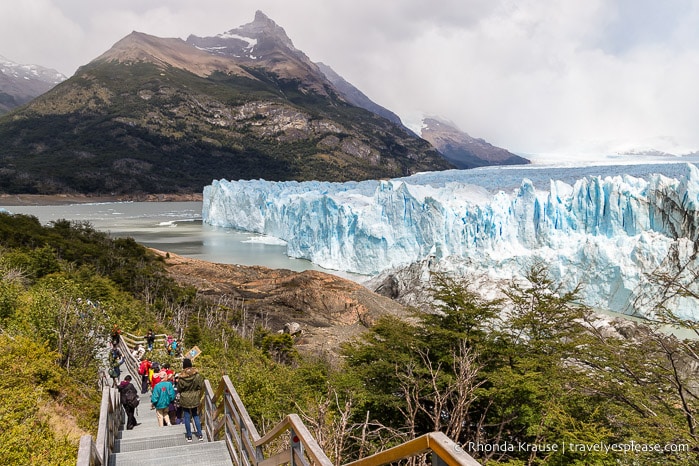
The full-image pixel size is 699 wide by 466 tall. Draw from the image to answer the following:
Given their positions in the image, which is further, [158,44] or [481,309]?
[158,44]

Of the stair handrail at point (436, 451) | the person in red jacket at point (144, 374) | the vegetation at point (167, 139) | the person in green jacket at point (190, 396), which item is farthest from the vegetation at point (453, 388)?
the vegetation at point (167, 139)

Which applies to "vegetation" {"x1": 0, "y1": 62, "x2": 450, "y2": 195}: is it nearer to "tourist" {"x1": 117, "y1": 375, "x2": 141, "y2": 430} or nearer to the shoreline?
the shoreline

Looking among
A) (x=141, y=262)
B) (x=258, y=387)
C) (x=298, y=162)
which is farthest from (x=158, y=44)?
(x=258, y=387)

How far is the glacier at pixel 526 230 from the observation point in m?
21.7

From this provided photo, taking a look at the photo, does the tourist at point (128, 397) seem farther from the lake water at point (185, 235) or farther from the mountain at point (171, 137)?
the mountain at point (171, 137)

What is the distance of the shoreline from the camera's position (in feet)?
240

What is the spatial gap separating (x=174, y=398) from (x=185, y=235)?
47165mm

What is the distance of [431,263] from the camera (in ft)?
87.4

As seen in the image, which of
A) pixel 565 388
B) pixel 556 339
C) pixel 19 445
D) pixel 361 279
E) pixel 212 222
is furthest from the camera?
pixel 212 222

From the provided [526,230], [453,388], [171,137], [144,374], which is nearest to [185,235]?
[526,230]

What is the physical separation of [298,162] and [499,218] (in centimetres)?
9476

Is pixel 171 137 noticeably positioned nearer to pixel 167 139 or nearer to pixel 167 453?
pixel 167 139

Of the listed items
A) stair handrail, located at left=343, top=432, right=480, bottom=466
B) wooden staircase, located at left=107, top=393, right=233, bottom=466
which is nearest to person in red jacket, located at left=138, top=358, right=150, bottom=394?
wooden staircase, located at left=107, top=393, right=233, bottom=466

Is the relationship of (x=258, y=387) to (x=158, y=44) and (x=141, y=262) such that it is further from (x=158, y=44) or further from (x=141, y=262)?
(x=158, y=44)
